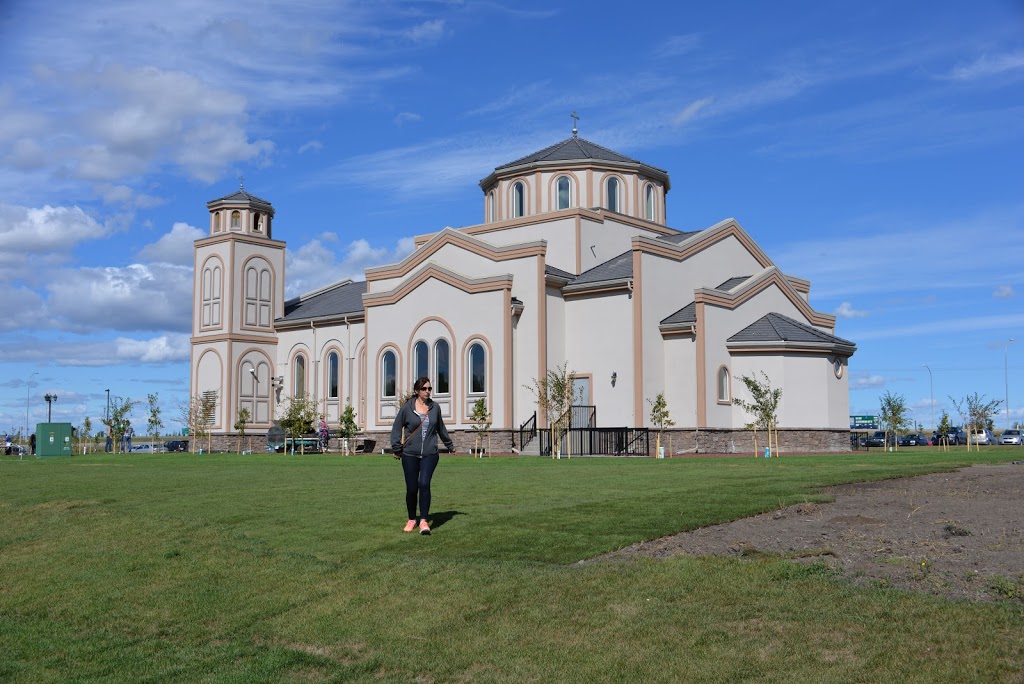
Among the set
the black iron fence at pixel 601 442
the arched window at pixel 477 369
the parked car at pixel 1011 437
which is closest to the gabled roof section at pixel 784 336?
the black iron fence at pixel 601 442

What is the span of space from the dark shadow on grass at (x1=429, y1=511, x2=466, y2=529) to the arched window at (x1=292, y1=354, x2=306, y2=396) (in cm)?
4107

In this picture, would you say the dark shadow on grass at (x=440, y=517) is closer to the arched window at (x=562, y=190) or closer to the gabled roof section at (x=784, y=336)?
the gabled roof section at (x=784, y=336)

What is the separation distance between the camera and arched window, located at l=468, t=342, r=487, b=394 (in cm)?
4147

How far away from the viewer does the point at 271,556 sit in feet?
39.7

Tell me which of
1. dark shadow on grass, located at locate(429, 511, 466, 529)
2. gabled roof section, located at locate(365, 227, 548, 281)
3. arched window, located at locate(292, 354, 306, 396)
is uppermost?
gabled roof section, located at locate(365, 227, 548, 281)

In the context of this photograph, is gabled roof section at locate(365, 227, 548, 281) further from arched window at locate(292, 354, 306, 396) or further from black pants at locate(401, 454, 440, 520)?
black pants at locate(401, 454, 440, 520)

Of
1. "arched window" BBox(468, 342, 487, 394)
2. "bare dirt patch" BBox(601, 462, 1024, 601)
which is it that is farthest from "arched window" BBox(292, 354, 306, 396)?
"bare dirt patch" BBox(601, 462, 1024, 601)

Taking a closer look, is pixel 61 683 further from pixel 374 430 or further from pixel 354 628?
pixel 374 430

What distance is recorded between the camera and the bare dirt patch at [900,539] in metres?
8.86

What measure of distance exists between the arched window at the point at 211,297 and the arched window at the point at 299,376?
5.06 meters

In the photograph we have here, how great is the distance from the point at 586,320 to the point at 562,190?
8.27 meters

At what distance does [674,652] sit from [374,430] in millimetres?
38758

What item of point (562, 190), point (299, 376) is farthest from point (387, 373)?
point (562, 190)

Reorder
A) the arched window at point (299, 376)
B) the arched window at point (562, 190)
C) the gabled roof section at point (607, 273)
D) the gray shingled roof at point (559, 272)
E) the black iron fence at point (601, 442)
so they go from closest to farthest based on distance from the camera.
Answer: the black iron fence at point (601, 442) → the gabled roof section at point (607, 273) → the gray shingled roof at point (559, 272) → the arched window at point (562, 190) → the arched window at point (299, 376)
